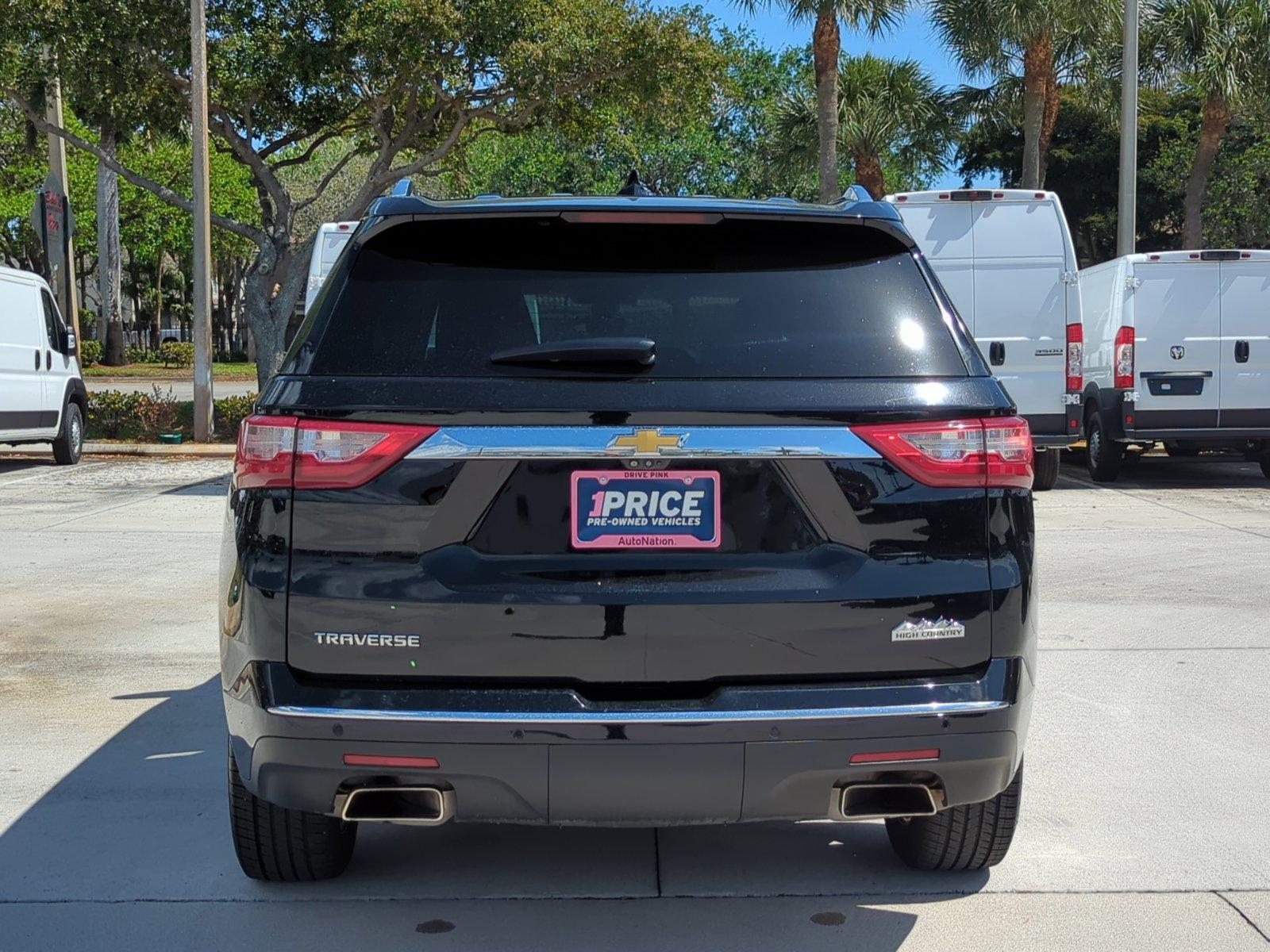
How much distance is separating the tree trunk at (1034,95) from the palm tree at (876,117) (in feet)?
16.7

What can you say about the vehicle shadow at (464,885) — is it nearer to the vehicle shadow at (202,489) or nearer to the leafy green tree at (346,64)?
the vehicle shadow at (202,489)

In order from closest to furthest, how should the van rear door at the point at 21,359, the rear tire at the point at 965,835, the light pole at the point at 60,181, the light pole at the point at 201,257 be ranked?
the rear tire at the point at 965,835
the van rear door at the point at 21,359
the light pole at the point at 201,257
the light pole at the point at 60,181

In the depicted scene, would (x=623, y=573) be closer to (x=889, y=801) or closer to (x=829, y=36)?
(x=889, y=801)

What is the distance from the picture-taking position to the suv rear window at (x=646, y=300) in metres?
3.31

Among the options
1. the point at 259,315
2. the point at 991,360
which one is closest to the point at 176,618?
the point at 991,360

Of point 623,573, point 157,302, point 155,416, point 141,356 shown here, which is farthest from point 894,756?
point 157,302

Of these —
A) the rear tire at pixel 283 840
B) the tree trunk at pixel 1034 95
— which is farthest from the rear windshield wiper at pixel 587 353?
the tree trunk at pixel 1034 95

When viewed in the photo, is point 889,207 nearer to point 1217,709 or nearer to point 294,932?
point 294,932

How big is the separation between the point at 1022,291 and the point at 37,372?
10.8 metres

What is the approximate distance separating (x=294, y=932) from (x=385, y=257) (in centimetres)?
172

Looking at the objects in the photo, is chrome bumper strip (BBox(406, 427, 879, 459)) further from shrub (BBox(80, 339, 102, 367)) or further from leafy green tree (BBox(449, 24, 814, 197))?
shrub (BBox(80, 339, 102, 367))

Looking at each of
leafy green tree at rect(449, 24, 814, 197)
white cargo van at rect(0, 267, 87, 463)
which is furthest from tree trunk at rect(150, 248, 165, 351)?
white cargo van at rect(0, 267, 87, 463)

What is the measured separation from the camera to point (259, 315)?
22078mm

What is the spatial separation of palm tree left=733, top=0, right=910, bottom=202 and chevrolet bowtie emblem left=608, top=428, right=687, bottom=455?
Result: 20.8 metres
